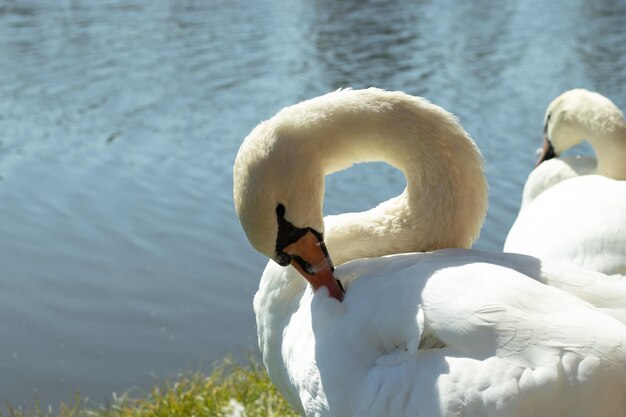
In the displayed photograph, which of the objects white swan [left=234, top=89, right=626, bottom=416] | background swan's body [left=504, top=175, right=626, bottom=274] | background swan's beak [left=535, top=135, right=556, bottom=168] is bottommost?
background swan's beak [left=535, top=135, right=556, bottom=168]

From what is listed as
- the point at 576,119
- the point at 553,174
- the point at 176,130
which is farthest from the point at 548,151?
the point at 176,130

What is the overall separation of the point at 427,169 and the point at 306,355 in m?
0.84

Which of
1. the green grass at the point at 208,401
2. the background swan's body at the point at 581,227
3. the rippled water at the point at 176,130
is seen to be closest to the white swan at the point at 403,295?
the green grass at the point at 208,401

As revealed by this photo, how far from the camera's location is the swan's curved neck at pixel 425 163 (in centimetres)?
377

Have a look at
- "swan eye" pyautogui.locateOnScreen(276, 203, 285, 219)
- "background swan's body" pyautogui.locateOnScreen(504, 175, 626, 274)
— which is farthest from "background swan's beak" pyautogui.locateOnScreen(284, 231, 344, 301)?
"background swan's body" pyautogui.locateOnScreen(504, 175, 626, 274)

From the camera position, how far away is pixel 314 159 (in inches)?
143

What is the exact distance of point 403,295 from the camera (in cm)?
328

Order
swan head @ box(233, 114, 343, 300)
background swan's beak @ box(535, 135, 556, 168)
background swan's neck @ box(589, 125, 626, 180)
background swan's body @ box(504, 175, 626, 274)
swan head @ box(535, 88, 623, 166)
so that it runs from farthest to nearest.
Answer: background swan's beak @ box(535, 135, 556, 168), swan head @ box(535, 88, 623, 166), background swan's neck @ box(589, 125, 626, 180), background swan's body @ box(504, 175, 626, 274), swan head @ box(233, 114, 343, 300)

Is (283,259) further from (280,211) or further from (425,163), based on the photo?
(425,163)

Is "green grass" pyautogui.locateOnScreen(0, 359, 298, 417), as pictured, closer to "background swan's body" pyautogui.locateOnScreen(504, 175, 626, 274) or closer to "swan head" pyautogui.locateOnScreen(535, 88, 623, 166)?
"background swan's body" pyautogui.locateOnScreen(504, 175, 626, 274)

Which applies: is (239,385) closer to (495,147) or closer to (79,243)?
(79,243)

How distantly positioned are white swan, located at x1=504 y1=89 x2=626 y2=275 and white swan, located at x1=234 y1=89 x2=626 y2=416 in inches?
49.4

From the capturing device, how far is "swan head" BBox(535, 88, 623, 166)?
6.81 m

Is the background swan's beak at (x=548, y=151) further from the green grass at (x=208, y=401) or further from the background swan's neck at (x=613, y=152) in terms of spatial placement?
the green grass at (x=208, y=401)
